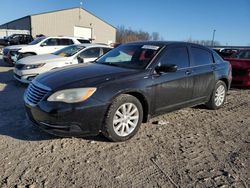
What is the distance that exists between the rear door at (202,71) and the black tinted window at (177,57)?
0.20 m

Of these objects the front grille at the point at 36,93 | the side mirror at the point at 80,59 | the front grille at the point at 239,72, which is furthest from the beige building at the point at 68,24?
the front grille at the point at 36,93

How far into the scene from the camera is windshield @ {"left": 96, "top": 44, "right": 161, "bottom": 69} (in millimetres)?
4708

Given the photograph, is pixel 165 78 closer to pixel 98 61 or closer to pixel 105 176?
pixel 98 61

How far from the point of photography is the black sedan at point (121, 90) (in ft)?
12.3

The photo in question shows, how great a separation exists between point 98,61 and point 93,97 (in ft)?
5.99

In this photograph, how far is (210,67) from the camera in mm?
5746

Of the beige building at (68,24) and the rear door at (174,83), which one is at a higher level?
the beige building at (68,24)

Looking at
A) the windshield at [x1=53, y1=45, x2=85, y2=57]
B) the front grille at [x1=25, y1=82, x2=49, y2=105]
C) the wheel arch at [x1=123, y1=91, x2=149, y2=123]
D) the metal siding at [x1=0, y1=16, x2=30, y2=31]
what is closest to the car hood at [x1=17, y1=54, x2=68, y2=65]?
the windshield at [x1=53, y1=45, x2=85, y2=57]

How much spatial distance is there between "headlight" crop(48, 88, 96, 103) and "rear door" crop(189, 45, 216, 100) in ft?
7.89

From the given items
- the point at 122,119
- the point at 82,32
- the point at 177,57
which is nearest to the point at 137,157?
the point at 122,119

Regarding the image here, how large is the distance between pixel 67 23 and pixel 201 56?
41522mm

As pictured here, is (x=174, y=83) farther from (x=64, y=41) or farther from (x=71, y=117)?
(x=64, y=41)

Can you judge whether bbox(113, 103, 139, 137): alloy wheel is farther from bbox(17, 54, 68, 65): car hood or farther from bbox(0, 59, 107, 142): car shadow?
bbox(17, 54, 68, 65): car hood

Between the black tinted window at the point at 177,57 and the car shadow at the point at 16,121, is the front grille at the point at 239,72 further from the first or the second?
the car shadow at the point at 16,121
